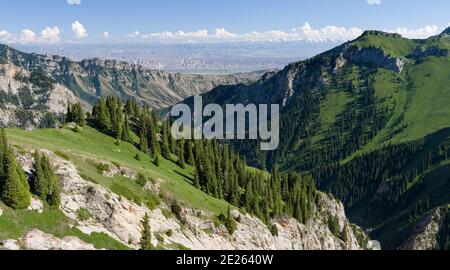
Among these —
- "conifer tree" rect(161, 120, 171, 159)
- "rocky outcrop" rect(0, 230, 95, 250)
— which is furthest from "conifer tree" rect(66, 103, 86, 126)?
"rocky outcrop" rect(0, 230, 95, 250)

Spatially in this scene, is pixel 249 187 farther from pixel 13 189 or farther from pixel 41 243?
pixel 41 243

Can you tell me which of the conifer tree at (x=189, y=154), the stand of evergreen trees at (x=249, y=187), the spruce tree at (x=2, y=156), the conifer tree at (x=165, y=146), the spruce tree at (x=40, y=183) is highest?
the spruce tree at (x=2, y=156)

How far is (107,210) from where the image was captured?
209ft

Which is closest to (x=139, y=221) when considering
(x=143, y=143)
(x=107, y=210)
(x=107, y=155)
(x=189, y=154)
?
(x=107, y=210)

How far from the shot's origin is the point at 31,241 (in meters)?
46.8

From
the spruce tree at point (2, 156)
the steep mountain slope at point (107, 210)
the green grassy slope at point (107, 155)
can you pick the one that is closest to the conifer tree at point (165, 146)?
the green grassy slope at point (107, 155)

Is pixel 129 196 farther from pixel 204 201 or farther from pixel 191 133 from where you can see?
pixel 191 133

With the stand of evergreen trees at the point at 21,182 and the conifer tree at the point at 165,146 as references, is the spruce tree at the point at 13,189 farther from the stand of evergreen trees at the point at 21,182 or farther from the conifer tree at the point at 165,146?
the conifer tree at the point at 165,146

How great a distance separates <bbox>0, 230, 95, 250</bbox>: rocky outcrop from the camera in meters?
44.3

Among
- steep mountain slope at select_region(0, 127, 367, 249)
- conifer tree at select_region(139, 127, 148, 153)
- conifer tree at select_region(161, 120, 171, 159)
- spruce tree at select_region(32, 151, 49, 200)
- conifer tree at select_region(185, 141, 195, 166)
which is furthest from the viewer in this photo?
conifer tree at select_region(185, 141, 195, 166)

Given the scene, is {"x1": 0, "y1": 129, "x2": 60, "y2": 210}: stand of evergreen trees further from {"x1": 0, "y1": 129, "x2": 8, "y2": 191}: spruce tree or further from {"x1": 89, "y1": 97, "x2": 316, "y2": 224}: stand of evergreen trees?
{"x1": 89, "y1": 97, "x2": 316, "y2": 224}: stand of evergreen trees

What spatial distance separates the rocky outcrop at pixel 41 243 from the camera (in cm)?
4434

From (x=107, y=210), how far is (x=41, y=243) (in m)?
16.5
